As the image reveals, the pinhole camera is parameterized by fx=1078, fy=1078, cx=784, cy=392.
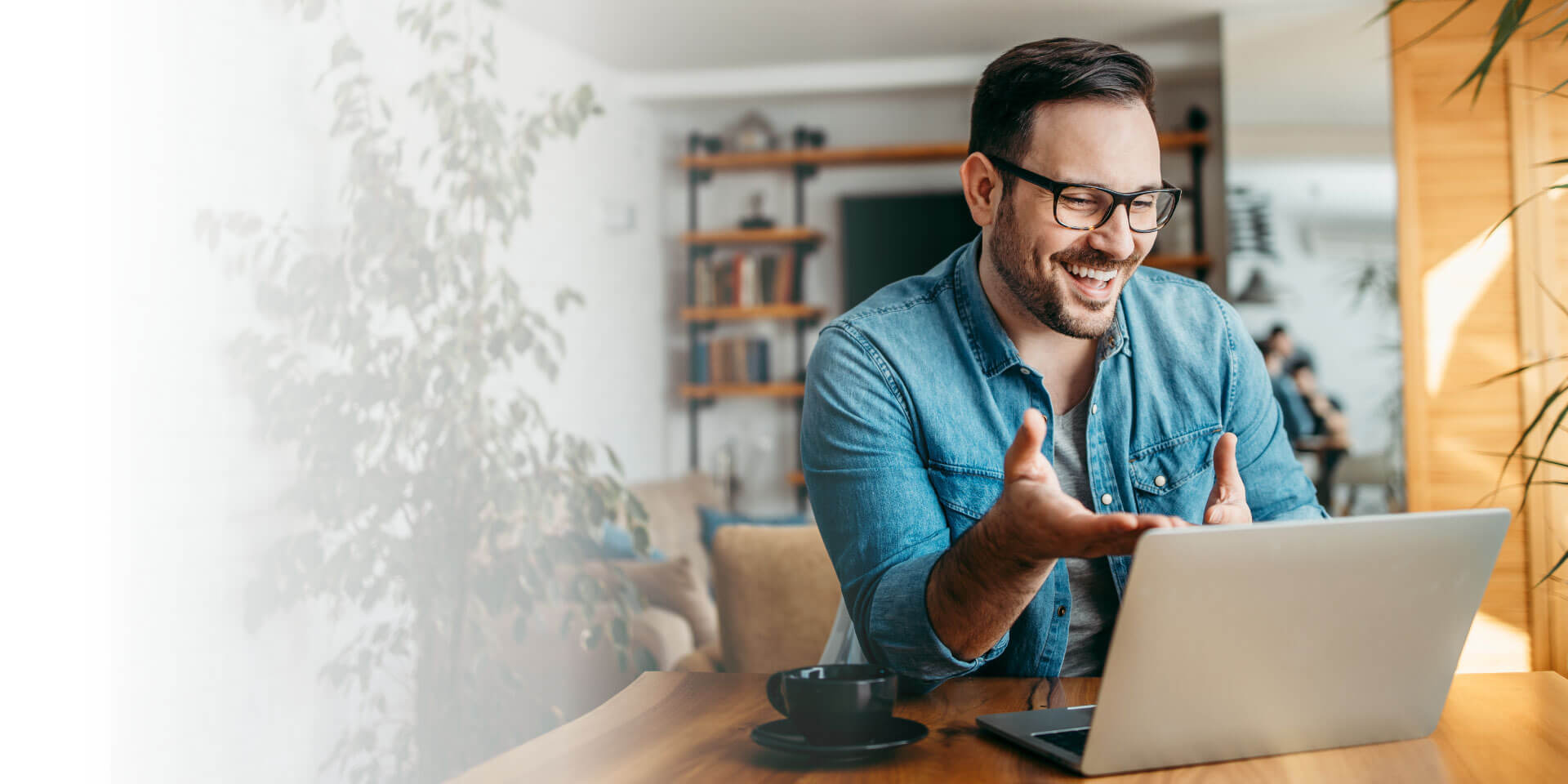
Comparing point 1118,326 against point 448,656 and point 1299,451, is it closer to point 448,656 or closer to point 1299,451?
point 448,656

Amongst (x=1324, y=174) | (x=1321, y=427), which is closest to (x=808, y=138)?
(x=1324, y=174)

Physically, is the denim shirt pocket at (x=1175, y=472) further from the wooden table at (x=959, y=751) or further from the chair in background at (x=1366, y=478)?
the chair in background at (x=1366, y=478)

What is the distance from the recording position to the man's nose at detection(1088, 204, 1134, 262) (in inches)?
44.5

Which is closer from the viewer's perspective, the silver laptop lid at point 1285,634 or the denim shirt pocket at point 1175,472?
the silver laptop lid at point 1285,634

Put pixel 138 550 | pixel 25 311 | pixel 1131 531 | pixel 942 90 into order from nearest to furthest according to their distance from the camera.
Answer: pixel 1131 531 < pixel 25 311 < pixel 138 550 < pixel 942 90

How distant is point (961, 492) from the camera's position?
3.81 feet

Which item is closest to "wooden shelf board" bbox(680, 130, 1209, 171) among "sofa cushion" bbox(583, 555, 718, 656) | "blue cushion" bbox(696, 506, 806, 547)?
"blue cushion" bbox(696, 506, 806, 547)

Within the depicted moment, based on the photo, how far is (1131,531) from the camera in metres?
0.66

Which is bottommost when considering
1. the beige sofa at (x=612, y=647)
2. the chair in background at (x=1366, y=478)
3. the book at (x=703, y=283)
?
the beige sofa at (x=612, y=647)

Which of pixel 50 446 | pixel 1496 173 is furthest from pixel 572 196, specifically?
pixel 1496 173

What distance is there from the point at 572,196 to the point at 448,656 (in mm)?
2204

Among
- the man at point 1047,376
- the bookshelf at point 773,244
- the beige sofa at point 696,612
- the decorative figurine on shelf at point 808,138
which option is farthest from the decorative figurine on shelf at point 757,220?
the man at point 1047,376

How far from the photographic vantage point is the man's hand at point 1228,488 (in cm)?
86

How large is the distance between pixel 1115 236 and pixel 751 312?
376 centimetres
